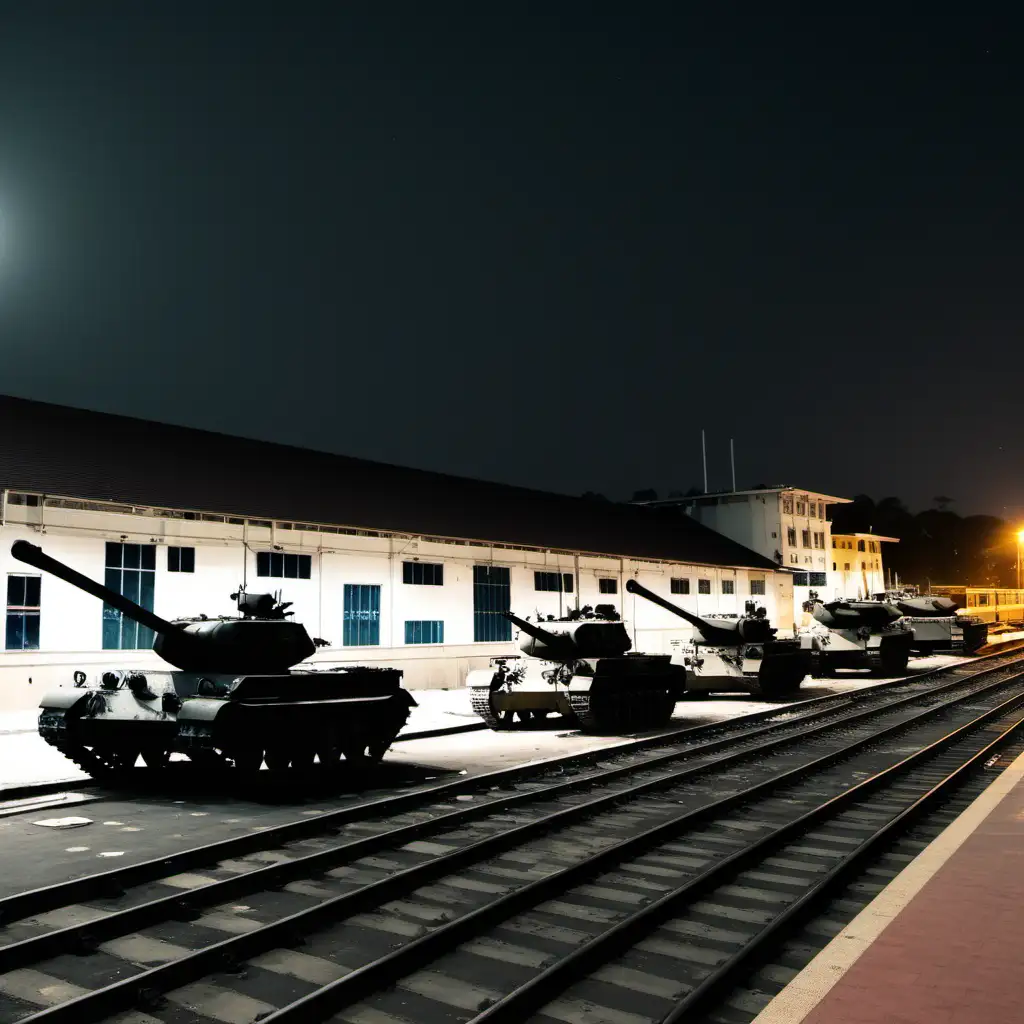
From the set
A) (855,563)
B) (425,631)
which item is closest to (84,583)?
(425,631)

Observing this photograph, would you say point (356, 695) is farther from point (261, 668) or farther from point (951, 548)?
point (951, 548)

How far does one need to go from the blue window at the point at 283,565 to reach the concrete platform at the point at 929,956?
1966cm

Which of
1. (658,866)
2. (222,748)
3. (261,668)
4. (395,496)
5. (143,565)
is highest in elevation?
(395,496)

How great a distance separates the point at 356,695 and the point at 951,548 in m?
110

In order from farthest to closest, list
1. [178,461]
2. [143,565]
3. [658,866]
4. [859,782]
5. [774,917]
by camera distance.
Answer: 1. [178,461]
2. [143,565]
3. [859,782]
4. [658,866]
5. [774,917]

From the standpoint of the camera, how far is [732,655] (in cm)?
2384

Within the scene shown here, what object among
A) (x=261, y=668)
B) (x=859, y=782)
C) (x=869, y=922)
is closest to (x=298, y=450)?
(x=261, y=668)

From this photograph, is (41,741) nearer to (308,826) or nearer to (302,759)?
(302,759)

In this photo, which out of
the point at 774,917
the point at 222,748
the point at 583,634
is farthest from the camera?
the point at 583,634

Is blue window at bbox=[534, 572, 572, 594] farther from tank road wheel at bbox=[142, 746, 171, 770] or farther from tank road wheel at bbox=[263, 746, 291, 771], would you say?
tank road wheel at bbox=[263, 746, 291, 771]

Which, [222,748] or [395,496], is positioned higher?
[395,496]

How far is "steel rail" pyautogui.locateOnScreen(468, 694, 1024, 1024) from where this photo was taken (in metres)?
Answer: 5.07

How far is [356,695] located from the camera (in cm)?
1305

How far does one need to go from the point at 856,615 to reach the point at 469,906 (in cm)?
2676
